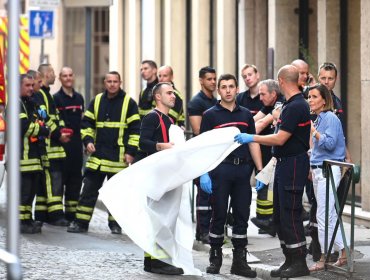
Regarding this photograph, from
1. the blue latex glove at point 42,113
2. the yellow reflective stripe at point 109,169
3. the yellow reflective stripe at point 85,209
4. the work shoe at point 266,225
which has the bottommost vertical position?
the work shoe at point 266,225

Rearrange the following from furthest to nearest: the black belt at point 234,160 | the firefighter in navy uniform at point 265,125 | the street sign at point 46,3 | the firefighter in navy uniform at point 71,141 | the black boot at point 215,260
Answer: the street sign at point 46,3 → the firefighter in navy uniform at point 71,141 → the firefighter in navy uniform at point 265,125 → the black boot at point 215,260 → the black belt at point 234,160

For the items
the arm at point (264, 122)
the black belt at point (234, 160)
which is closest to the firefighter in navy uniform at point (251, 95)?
the arm at point (264, 122)

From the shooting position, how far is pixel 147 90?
1494 cm

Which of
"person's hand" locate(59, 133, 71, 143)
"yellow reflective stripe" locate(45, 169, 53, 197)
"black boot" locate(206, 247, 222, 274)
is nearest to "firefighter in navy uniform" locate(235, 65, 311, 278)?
"black boot" locate(206, 247, 222, 274)

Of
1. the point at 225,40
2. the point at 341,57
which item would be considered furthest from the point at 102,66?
the point at 341,57

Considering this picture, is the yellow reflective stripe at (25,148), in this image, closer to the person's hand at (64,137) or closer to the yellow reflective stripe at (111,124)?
the person's hand at (64,137)

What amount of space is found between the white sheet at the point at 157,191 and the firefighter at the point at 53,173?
4.11 meters

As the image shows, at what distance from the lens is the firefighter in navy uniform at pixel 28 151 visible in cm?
1401

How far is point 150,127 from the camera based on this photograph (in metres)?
11.1

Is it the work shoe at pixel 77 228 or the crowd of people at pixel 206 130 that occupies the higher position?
the crowd of people at pixel 206 130

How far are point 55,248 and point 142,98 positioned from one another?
307 cm

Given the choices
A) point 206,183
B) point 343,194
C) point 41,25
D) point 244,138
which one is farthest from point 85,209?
point 41,25

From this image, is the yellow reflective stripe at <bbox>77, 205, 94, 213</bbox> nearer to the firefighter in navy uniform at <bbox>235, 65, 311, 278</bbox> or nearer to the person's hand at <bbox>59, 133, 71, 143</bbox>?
the person's hand at <bbox>59, 133, 71, 143</bbox>

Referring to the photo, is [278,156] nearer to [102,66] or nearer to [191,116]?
[191,116]
